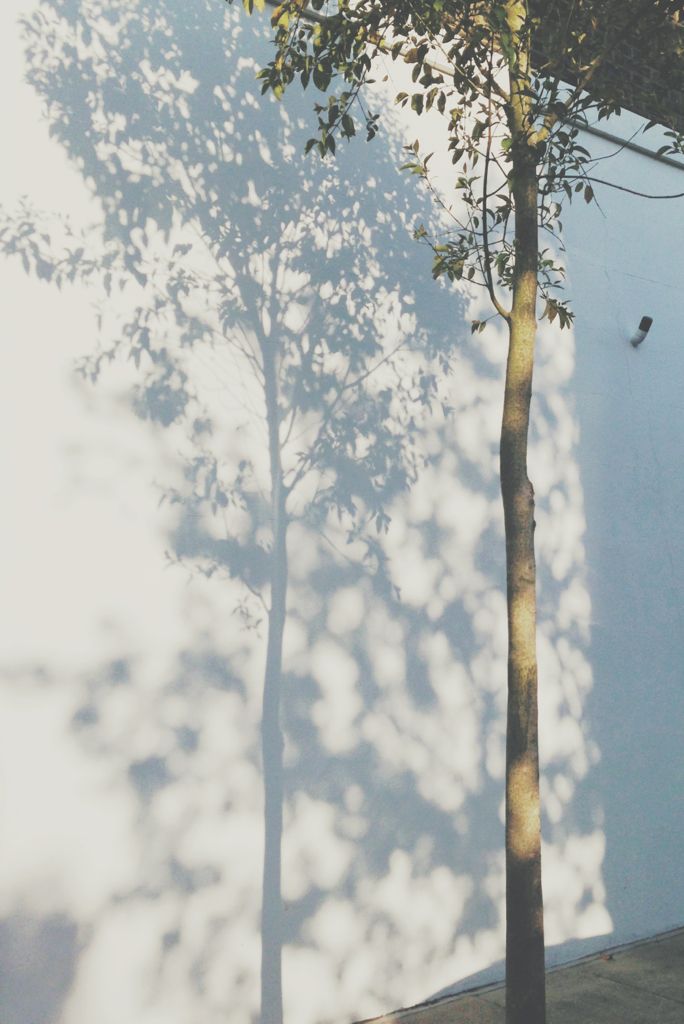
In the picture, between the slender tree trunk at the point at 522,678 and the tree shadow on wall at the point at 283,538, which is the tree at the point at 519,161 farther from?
the tree shadow on wall at the point at 283,538

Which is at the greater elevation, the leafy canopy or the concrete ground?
the leafy canopy

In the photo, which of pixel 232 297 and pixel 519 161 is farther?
pixel 232 297

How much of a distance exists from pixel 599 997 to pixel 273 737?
2.57 meters

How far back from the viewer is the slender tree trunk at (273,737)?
5.31 metres

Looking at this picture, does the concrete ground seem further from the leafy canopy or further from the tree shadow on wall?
the leafy canopy

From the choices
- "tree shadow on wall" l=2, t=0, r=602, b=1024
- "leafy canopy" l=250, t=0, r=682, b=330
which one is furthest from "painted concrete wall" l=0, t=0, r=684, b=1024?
"leafy canopy" l=250, t=0, r=682, b=330

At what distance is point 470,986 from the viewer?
609 centimetres

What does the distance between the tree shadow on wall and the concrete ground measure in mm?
220

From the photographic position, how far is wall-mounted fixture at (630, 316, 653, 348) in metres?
7.93

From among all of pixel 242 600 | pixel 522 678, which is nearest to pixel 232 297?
pixel 242 600

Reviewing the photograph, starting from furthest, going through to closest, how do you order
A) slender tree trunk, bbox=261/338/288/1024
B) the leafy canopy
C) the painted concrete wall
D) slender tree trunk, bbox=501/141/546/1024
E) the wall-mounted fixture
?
the wall-mounted fixture → slender tree trunk, bbox=261/338/288/1024 → the painted concrete wall → the leafy canopy → slender tree trunk, bbox=501/141/546/1024

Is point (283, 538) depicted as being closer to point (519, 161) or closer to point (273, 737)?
point (273, 737)

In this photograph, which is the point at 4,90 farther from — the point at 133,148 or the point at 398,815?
the point at 398,815

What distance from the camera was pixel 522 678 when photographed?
173 inches
